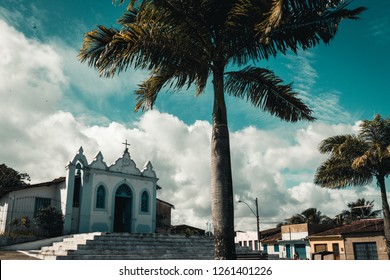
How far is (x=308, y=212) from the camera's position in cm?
5131

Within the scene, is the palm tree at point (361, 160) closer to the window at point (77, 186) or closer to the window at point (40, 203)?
the window at point (77, 186)

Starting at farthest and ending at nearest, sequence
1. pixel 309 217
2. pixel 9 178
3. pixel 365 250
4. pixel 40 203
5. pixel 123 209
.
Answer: pixel 309 217, pixel 9 178, pixel 365 250, pixel 123 209, pixel 40 203

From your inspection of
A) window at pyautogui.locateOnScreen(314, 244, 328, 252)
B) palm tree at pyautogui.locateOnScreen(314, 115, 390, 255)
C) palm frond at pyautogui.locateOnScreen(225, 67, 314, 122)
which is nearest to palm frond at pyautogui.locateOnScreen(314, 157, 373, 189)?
palm tree at pyautogui.locateOnScreen(314, 115, 390, 255)

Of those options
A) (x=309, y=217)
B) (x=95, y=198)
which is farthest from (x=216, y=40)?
(x=309, y=217)

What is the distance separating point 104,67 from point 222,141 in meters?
3.12

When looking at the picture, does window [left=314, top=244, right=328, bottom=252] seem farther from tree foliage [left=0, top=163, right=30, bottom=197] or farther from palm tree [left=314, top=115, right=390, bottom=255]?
tree foliage [left=0, top=163, right=30, bottom=197]

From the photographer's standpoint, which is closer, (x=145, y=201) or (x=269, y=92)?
(x=269, y=92)

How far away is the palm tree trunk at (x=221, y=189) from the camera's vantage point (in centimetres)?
709

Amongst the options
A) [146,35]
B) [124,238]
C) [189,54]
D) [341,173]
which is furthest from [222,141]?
[341,173]

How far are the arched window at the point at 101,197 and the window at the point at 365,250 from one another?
18.0 metres

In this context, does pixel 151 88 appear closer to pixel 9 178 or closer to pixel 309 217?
pixel 9 178

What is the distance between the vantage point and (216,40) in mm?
8281

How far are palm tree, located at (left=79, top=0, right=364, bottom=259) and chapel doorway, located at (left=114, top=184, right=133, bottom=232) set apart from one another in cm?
1531

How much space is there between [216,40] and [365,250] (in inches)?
906
